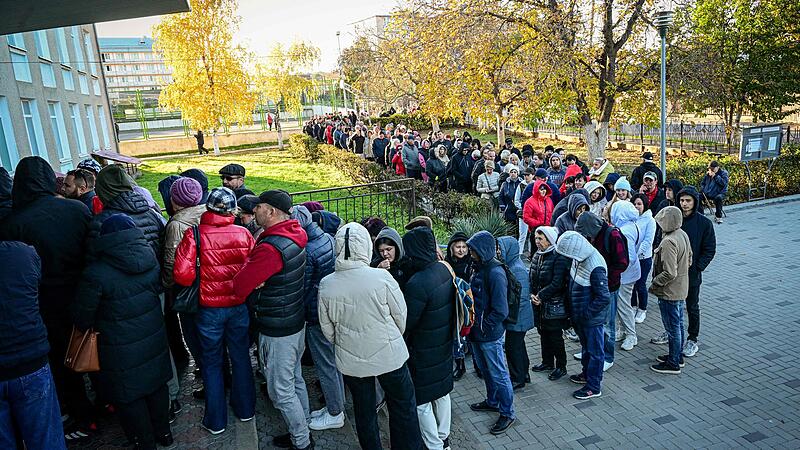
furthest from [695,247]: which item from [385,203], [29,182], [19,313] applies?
[29,182]

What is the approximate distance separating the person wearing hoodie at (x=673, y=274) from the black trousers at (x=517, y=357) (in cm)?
157

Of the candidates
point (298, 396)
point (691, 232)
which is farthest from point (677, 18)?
point (298, 396)

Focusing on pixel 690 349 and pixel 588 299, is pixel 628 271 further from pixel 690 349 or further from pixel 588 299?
pixel 588 299

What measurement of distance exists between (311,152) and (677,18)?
14.8 metres

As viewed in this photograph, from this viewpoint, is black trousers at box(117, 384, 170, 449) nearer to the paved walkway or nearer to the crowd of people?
the crowd of people

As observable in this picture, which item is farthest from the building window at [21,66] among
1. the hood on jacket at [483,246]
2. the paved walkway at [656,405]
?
the hood on jacket at [483,246]

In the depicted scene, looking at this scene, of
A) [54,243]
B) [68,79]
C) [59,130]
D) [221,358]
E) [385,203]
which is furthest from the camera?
[68,79]

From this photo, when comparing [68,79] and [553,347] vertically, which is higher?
[68,79]

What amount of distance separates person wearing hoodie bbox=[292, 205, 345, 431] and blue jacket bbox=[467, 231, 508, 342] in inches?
52.0

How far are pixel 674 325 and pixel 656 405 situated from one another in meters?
0.96

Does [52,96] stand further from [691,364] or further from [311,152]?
[691,364]

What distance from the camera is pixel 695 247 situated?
20.1ft

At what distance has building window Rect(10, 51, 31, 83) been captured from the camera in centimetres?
1218

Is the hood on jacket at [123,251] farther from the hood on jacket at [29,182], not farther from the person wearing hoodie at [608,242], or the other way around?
the person wearing hoodie at [608,242]
